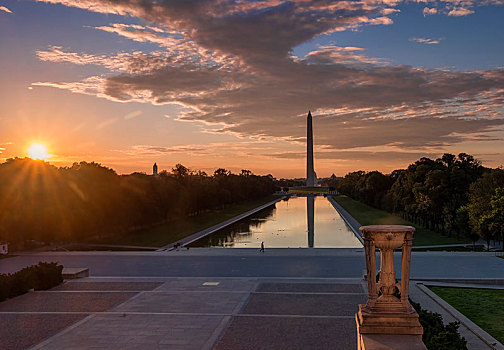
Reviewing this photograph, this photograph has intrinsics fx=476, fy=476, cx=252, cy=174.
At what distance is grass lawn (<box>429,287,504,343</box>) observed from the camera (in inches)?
644

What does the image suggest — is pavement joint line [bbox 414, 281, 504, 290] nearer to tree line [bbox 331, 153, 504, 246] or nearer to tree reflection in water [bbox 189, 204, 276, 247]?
tree line [bbox 331, 153, 504, 246]

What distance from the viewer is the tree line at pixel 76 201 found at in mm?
40747

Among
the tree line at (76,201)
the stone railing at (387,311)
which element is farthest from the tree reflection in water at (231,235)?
the stone railing at (387,311)

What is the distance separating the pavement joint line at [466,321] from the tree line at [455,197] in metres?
13.7

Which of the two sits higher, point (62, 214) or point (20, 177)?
point (20, 177)

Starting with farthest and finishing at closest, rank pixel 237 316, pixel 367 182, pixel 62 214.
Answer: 1. pixel 367 182
2. pixel 62 214
3. pixel 237 316

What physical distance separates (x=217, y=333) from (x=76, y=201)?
118ft

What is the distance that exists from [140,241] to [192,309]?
28.9 m

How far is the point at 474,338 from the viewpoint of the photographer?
1477 centimetres

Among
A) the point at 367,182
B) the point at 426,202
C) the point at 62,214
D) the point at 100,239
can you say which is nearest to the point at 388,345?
the point at 62,214

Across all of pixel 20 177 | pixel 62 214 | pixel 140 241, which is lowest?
pixel 140 241

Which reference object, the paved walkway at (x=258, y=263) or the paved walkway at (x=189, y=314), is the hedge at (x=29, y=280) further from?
the paved walkway at (x=258, y=263)

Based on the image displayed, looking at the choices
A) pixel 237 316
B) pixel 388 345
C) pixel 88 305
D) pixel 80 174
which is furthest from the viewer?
pixel 80 174

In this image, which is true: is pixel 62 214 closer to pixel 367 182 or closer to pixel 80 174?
pixel 80 174
